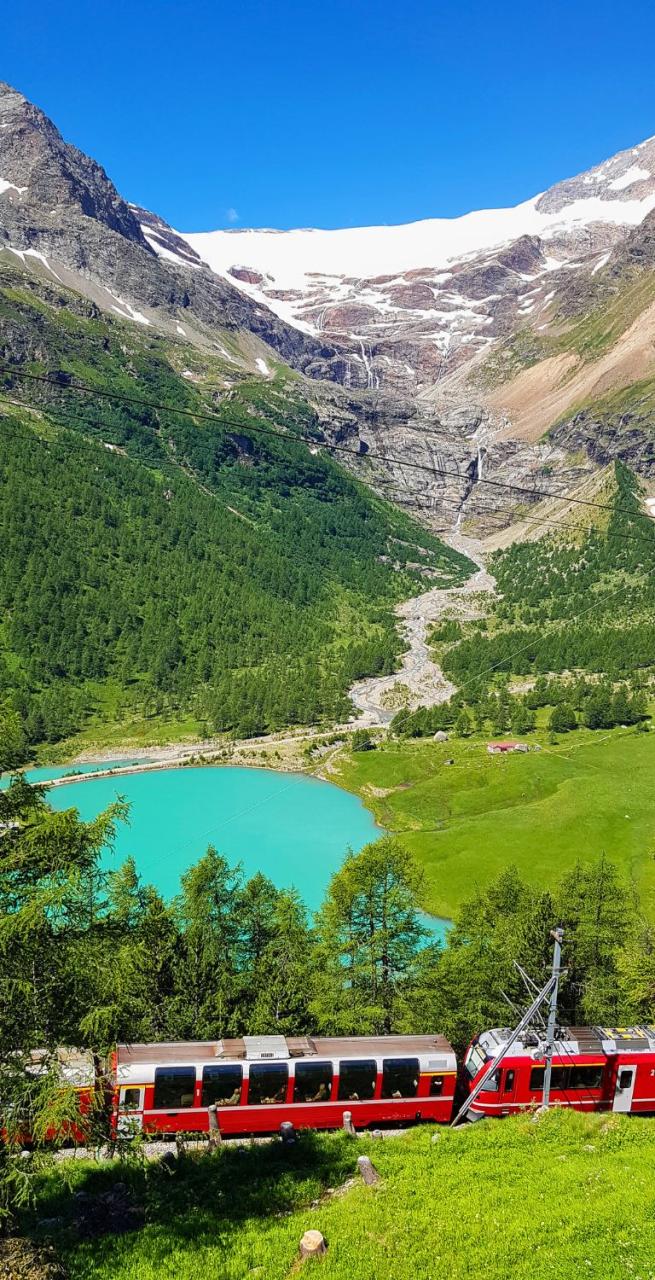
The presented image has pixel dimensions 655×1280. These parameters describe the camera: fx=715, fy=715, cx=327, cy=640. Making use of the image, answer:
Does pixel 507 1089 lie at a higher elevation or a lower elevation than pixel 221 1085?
lower

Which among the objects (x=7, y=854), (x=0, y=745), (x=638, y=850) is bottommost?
(x=638, y=850)

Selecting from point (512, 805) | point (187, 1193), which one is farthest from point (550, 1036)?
point (512, 805)

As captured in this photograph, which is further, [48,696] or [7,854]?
[48,696]

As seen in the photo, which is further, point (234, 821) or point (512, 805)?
point (234, 821)

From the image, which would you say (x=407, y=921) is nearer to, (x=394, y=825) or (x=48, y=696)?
(x=394, y=825)

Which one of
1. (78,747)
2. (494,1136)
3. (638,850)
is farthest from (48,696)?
(494,1136)

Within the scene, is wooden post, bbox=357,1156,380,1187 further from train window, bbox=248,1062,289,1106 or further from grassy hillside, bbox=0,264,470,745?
grassy hillside, bbox=0,264,470,745

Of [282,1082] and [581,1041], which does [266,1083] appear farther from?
[581,1041]
